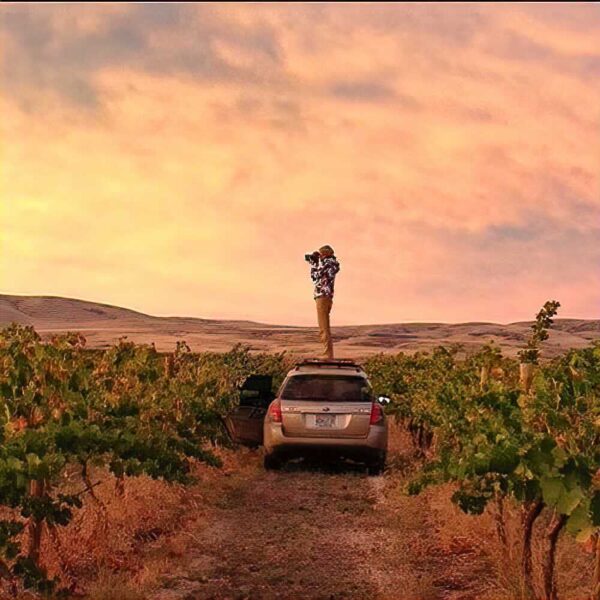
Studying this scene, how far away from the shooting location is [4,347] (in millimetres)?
10352

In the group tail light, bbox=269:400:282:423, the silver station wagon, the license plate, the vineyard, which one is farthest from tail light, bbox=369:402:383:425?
the vineyard

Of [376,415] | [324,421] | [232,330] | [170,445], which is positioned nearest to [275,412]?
[324,421]

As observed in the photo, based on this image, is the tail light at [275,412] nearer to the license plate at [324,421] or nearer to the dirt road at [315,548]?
the license plate at [324,421]

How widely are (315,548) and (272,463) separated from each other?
5.38 m

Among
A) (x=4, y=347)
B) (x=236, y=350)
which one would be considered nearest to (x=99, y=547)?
(x=4, y=347)

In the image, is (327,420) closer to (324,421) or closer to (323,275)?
(324,421)

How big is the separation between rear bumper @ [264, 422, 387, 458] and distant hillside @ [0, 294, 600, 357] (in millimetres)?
80291

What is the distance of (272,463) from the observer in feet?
50.2

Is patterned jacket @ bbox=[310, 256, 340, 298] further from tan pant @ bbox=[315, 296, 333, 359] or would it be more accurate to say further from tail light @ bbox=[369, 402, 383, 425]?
tail light @ bbox=[369, 402, 383, 425]

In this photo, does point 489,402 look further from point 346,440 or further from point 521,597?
point 346,440

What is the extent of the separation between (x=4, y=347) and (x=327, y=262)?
23.6 m

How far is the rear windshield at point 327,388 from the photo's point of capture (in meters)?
15.0

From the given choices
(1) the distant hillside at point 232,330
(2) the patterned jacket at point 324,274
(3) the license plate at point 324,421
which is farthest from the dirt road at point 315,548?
(1) the distant hillside at point 232,330

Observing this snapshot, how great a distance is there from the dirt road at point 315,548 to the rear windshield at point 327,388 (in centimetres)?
147
